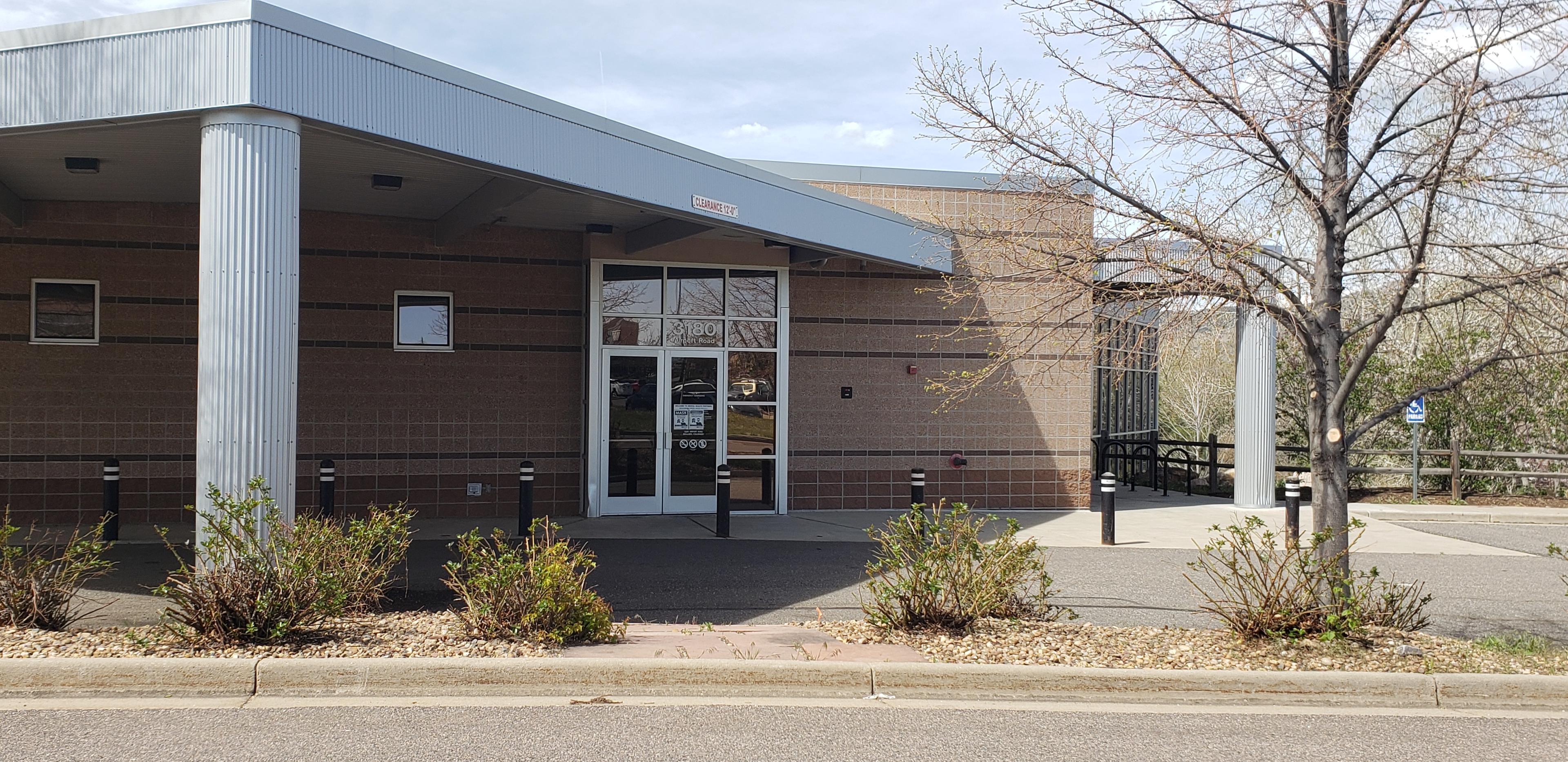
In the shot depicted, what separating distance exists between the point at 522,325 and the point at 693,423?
2.64m

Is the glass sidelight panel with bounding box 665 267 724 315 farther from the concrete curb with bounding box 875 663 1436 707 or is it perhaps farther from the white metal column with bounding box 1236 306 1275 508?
the concrete curb with bounding box 875 663 1436 707

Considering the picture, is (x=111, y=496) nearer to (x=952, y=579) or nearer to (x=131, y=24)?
(x=131, y=24)

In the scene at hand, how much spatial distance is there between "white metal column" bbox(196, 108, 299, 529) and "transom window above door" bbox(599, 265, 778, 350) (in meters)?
6.92

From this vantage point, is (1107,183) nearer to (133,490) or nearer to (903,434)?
(903,434)

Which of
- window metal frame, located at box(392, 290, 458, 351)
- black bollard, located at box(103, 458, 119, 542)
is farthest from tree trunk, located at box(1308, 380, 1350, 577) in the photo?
black bollard, located at box(103, 458, 119, 542)

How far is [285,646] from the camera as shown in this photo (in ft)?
22.0

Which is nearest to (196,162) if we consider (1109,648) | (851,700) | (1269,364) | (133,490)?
(133,490)

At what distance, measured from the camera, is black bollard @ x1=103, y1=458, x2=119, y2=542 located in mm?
12219

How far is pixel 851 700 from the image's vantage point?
646 cm

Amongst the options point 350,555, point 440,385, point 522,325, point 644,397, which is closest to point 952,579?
point 350,555

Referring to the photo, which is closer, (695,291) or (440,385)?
(440,385)

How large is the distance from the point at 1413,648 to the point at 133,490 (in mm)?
13653

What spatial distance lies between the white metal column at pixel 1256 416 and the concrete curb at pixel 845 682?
11607mm

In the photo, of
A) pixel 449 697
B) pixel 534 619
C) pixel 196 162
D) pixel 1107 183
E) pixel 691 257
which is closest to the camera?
pixel 449 697
